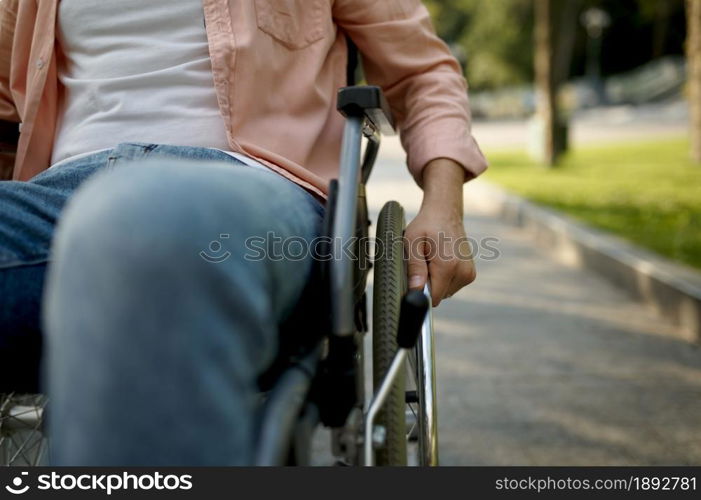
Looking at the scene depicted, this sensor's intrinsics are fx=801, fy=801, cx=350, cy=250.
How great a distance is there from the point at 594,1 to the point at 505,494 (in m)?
39.6

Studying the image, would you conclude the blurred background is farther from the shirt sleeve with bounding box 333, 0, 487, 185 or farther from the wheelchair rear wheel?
the wheelchair rear wheel

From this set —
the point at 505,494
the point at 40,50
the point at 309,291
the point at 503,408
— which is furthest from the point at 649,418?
the point at 40,50

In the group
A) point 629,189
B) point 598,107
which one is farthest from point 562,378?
point 598,107

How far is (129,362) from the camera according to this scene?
723 mm

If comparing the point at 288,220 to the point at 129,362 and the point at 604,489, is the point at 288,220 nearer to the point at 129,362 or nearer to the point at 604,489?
the point at 129,362

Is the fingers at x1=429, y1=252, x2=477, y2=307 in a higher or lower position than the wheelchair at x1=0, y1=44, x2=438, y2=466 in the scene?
higher

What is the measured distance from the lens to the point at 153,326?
2.39 feet

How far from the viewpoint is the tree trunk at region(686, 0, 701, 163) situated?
9.76 m

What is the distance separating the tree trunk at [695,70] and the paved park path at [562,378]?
6003 millimetres

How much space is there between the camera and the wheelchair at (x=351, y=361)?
97cm

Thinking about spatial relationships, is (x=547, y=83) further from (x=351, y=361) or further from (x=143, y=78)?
(x=351, y=361)

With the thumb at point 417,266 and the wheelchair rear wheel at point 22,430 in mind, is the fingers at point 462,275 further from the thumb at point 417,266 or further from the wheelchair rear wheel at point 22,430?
the wheelchair rear wheel at point 22,430

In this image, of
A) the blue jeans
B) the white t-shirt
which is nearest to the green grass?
the white t-shirt

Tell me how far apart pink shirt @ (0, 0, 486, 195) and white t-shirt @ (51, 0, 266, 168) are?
4cm
